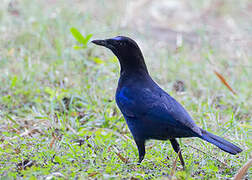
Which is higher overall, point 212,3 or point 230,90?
point 212,3

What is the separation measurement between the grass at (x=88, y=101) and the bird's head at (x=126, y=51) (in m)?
0.77

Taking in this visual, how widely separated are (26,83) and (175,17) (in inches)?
201

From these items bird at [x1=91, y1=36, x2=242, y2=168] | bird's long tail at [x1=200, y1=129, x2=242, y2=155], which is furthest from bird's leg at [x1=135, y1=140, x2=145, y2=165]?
bird's long tail at [x1=200, y1=129, x2=242, y2=155]

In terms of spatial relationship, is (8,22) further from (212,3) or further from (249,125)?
(212,3)

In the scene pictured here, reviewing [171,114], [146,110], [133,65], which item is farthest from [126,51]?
[171,114]

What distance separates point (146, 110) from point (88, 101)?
1736 mm

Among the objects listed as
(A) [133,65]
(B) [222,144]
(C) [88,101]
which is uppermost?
(A) [133,65]

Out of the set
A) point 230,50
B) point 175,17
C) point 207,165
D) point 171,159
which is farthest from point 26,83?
point 175,17

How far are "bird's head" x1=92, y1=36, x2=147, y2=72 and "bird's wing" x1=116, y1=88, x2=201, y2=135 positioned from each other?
266 millimetres

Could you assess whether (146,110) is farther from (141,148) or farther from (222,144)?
(222,144)

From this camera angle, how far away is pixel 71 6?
7.74 metres

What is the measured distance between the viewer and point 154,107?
328 cm

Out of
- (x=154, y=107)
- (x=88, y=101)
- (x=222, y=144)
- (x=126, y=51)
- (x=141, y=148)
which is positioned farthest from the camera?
(x=88, y=101)

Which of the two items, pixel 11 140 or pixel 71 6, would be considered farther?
pixel 71 6
